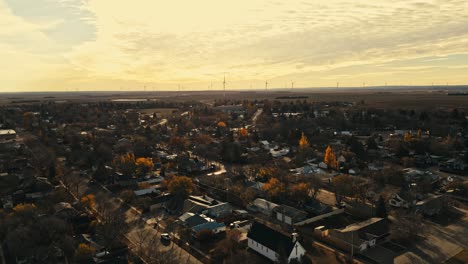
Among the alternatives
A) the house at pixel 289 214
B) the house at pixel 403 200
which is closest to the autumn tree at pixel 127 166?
the house at pixel 289 214

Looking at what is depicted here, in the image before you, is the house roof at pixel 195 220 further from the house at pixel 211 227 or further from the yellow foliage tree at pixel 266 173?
the yellow foliage tree at pixel 266 173

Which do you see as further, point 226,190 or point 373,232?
point 226,190

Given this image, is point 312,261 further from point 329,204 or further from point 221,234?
point 329,204

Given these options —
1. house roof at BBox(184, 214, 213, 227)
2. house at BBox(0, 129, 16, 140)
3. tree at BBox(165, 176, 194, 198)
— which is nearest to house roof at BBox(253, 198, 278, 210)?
house roof at BBox(184, 214, 213, 227)

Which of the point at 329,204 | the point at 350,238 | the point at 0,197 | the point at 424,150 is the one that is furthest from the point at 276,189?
the point at 424,150

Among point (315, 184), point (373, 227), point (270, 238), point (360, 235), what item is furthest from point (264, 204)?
point (373, 227)

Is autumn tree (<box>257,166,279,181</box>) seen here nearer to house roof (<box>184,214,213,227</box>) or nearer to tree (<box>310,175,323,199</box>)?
tree (<box>310,175,323,199</box>)
